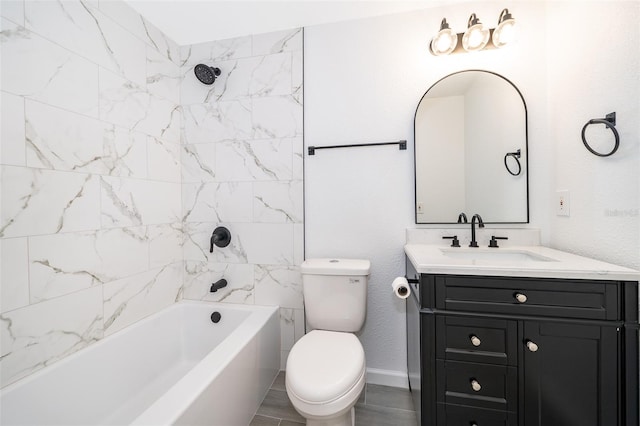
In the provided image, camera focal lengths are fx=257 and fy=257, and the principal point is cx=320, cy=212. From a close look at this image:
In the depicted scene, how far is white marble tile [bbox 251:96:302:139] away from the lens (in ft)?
5.72

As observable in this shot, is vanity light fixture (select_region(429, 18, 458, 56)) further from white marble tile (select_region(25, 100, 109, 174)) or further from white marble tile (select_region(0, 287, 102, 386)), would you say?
white marble tile (select_region(0, 287, 102, 386))

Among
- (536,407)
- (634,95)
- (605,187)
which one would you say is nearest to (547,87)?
(634,95)

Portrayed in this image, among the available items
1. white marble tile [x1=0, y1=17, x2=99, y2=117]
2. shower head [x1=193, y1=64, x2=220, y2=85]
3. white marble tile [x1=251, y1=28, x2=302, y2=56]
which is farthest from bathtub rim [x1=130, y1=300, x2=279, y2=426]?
white marble tile [x1=251, y1=28, x2=302, y2=56]

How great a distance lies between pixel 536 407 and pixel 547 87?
63.2 inches

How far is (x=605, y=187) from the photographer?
109 centimetres

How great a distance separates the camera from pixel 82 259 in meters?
1.28

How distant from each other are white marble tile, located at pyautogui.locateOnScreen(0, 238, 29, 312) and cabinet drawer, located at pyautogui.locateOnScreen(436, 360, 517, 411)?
1.74 m

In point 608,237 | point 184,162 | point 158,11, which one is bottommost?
point 608,237

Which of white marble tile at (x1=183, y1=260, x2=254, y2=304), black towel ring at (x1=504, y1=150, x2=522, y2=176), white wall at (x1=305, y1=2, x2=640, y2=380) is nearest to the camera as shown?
white wall at (x1=305, y1=2, x2=640, y2=380)

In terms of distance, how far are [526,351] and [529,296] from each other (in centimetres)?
21

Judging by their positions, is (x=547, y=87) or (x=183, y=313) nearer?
(x=547, y=87)

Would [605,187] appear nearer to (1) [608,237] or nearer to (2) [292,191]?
(1) [608,237]

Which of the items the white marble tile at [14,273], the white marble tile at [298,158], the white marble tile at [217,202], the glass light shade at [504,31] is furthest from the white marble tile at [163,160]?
the glass light shade at [504,31]

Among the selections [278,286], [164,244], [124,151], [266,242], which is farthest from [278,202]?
[124,151]
